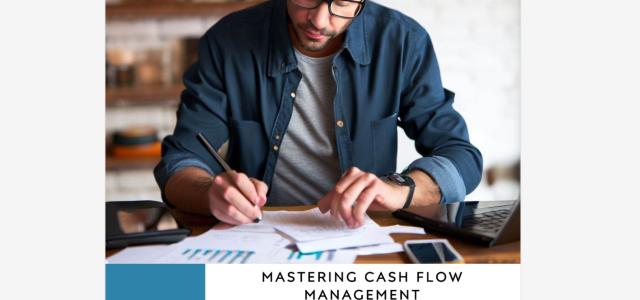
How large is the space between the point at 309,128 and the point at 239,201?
17.9 inches

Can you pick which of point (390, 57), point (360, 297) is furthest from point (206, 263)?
point (390, 57)

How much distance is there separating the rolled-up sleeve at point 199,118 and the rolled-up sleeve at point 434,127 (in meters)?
0.48

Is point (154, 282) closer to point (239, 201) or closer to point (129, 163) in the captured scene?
point (239, 201)

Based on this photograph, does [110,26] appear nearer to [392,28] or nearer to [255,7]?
[255,7]

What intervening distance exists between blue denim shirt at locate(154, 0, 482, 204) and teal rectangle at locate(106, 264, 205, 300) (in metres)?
0.48

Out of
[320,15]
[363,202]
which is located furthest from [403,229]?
[320,15]

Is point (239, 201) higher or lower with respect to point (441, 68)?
lower

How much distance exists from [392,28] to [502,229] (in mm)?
726

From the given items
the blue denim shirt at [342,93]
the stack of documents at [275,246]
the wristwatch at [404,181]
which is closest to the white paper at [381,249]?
the stack of documents at [275,246]

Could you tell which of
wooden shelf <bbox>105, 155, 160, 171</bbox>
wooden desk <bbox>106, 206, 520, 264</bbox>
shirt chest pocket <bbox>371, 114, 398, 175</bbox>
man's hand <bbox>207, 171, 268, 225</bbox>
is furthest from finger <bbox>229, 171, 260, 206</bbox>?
shirt chest pocket <bbox>371, 114, 398, 175</bbox>

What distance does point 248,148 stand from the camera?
177 cm

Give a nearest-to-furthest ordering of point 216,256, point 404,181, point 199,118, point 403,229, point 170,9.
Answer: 1. point 216,256
2. point 403,229
3. point 404,181
4. point 199,118
5. point 170,9

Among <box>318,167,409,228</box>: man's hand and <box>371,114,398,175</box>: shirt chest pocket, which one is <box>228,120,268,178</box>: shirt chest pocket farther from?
<box>318,167,409,228</box>: man's hand
